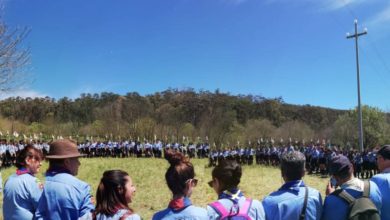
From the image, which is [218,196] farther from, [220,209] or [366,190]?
[366,190]

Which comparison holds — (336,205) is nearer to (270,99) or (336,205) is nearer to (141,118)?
(141,118)

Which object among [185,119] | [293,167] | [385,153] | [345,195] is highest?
[185,119]

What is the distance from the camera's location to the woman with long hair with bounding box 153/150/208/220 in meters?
2.98

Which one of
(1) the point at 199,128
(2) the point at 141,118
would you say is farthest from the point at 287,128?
(2) the point at 141,118

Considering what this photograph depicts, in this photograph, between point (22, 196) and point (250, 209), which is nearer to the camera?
point (250, 209)

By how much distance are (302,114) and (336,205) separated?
77.3 meters

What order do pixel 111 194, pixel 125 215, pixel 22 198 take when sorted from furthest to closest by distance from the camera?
pixel 22 198, pixel 111 194, pixel 125 215

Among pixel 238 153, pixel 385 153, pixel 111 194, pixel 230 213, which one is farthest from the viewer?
pixel 238 153

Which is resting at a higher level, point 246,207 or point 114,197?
point 114,197

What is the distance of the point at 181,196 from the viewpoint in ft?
10.1

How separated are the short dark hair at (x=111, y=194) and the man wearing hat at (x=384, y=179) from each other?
2433 mm

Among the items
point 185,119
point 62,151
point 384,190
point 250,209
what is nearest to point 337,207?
point 250,209

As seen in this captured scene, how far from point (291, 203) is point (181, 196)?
0.95 meters

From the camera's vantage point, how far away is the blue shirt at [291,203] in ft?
10.9
